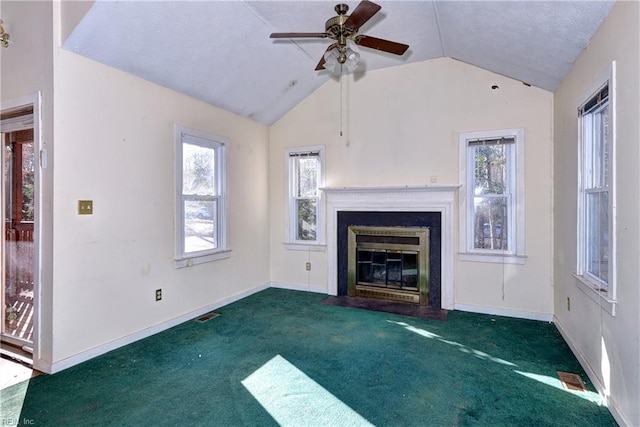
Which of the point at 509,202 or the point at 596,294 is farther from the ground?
the point at 509,202

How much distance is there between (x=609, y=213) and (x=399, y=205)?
235 centimetres

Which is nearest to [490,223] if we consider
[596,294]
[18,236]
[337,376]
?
[596,294]

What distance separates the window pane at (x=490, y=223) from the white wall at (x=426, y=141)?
235 mm

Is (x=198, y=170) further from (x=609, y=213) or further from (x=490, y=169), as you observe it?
(x=609, y=213)

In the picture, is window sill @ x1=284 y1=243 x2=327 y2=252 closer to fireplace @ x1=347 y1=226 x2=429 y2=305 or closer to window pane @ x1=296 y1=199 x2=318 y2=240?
window pane @ x1=296 y1=199 x2=318 y2=240

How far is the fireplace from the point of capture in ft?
13.9

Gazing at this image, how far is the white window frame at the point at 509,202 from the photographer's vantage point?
12.3 feet

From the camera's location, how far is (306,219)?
5.06 meters

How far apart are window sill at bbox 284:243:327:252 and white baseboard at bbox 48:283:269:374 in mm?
977

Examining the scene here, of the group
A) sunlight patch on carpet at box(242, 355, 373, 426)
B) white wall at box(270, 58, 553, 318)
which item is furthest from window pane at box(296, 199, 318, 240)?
sunlight patch on carpet at box(242, 355, 373, 426)

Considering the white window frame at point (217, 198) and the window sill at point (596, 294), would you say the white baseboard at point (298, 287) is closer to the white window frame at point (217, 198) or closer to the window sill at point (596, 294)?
the white window frame at point (217, 198)

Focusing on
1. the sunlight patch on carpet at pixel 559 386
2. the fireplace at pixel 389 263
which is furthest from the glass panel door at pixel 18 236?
the sunlight patch on carpet at pixel 559 386

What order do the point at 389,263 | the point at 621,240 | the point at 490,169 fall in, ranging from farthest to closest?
the point at 389,263, the point at 490,169, the point at 621,240

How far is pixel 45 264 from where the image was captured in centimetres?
259
